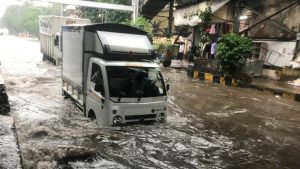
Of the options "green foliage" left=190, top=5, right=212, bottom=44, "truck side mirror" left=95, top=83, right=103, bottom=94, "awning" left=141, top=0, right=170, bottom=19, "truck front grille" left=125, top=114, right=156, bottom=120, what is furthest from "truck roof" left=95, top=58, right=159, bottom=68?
"awning" left=141, top=0, right=170, bottom=19

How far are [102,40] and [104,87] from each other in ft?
4.02

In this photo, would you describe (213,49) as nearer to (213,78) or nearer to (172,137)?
(213,78)

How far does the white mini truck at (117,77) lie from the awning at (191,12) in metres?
10.9

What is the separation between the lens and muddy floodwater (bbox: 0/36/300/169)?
6.13 meters

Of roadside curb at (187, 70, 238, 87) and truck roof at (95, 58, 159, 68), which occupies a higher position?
truck roof at (95, 58, 159, 68)

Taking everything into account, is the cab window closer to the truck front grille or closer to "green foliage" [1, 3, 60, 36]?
the truck front grille

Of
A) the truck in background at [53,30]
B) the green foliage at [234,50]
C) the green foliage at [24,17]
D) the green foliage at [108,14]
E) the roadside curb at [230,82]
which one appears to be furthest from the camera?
the green foliage at [24,17]

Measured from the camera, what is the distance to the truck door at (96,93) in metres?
7.38

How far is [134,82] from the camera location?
7.57 meters

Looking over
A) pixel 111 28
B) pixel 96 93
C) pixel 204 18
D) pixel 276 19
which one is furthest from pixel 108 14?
pixel 96 93

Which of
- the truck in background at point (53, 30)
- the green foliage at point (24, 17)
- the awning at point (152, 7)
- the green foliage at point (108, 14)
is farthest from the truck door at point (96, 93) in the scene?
the green foliage at point (24, 17)

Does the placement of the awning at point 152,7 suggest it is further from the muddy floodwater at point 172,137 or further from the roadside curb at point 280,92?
the muddy floodwater at point 172,137

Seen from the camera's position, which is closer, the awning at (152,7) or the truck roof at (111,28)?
the truck roof at (111,28)

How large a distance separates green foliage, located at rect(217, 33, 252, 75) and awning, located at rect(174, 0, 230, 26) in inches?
129
